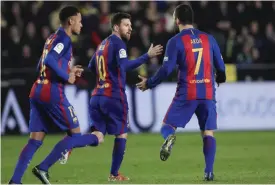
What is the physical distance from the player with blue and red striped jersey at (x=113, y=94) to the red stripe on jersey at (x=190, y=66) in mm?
850

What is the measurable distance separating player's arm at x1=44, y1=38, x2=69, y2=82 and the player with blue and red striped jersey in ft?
4.34

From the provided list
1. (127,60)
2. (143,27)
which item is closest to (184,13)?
(127,60)

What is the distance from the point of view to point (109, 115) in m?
10.5

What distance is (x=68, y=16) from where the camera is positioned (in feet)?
31.3

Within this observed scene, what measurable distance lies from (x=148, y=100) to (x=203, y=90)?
27.4 ft

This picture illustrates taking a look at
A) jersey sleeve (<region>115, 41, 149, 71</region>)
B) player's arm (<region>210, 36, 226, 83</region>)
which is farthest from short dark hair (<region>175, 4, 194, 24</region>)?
jersey sleeve (<region>115, 41, 149, 71</region>)

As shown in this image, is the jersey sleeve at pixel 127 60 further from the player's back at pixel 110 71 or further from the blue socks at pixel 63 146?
the blue socks at pixel 63 146

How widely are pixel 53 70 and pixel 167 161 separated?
15.6 ft

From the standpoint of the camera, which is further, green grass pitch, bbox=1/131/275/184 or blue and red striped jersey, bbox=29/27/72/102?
green grass pitch, bbox=1/131/275/184

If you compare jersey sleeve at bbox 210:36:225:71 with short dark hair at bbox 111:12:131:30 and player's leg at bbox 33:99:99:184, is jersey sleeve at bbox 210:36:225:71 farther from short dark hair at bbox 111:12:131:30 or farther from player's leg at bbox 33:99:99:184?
player's leg at bbox 33:99:99:184

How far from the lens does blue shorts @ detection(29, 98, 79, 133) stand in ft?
30.5

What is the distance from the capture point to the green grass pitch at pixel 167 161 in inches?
425

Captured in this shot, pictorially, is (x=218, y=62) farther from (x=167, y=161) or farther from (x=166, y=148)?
(x=167, y=161)

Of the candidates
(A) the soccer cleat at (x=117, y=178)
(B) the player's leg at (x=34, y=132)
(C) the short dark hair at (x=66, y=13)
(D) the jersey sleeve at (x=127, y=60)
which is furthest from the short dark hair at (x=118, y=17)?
(A) the soccer cleat at (x=117, y=178)
